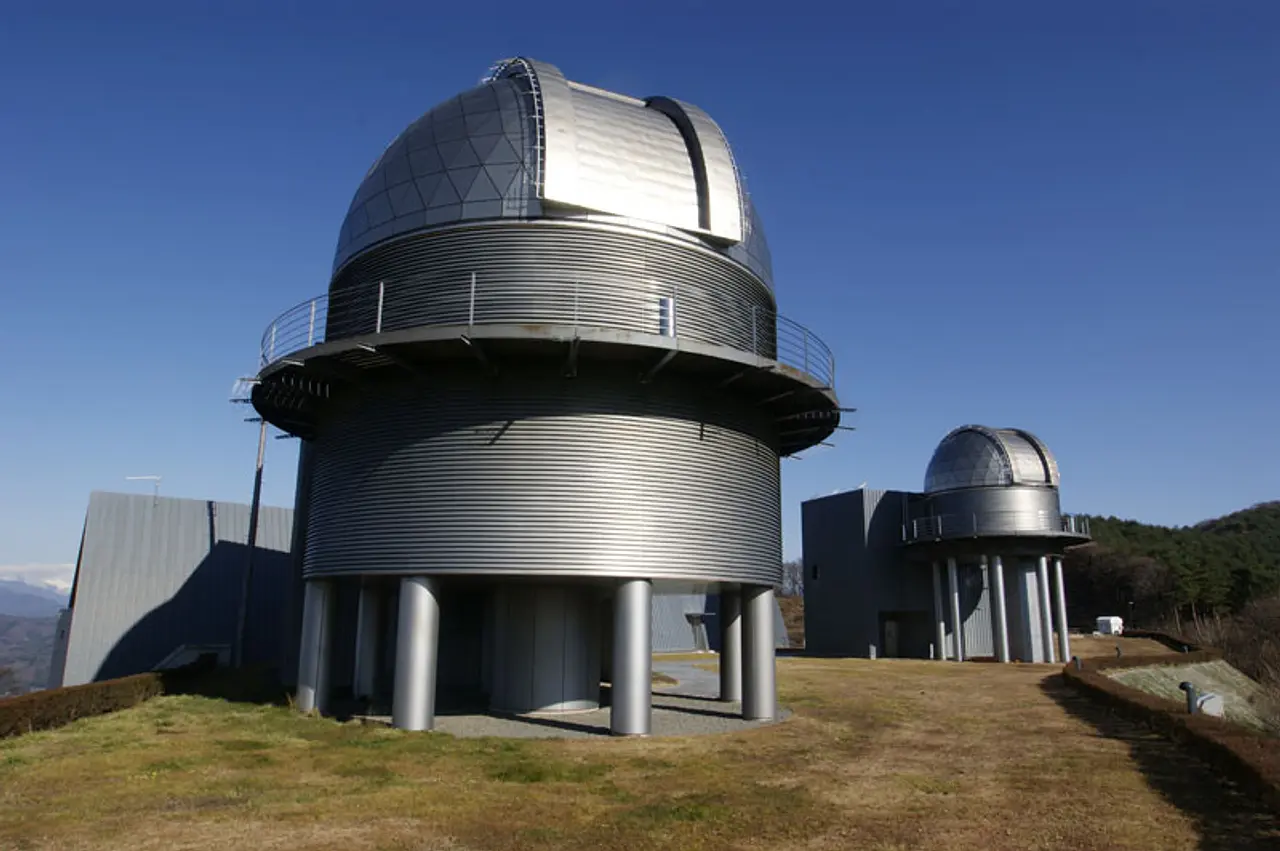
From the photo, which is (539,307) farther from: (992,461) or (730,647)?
(992,461)

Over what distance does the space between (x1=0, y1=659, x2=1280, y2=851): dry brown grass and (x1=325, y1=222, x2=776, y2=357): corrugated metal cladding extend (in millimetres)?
8609

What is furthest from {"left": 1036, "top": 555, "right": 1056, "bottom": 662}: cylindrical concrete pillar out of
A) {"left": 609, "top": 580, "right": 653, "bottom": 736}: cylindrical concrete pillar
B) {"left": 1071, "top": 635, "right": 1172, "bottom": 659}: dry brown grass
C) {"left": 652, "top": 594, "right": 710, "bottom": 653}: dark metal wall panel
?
{"left": 609, "top": 580, "right": 653, "bottom": 736}: cylindrical concrete pillar

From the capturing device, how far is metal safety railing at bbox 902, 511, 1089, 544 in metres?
42.6

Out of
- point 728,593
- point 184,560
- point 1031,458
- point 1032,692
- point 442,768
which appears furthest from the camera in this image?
point 1031,458

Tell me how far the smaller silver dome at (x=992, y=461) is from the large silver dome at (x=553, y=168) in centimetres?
2741

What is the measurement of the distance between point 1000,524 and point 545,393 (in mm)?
32425

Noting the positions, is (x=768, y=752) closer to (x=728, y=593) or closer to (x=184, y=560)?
(x=728, y=593)

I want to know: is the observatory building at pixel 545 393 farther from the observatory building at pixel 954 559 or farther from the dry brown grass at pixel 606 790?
the observatory building at pixel 954 559

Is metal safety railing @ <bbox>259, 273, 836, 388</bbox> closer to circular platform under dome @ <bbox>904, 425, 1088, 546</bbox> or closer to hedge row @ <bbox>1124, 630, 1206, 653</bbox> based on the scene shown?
circular platform under dome @ <bbox>904, 425, 1088, 546</bbox>

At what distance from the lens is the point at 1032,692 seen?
2869 cm

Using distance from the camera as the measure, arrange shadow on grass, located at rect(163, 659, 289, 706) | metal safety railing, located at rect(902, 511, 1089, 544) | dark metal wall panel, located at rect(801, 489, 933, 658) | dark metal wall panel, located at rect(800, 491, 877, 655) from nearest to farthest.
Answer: shadow on grass, located at rect(163, 659, 289, 706), metal safety railing, located at rect(902, 511, 1089, 544), dark metal wall panel, located at rect(801, 489, 933, 658), dark metal wall panel, located at rect(800, 491, 877, 655)

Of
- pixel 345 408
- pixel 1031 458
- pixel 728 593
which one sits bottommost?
pixel 728 593

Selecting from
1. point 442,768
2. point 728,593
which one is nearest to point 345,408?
point 442,768

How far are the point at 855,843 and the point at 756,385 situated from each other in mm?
11443
